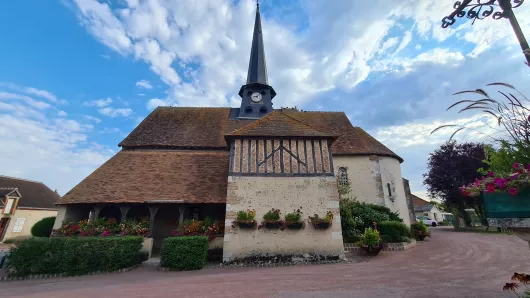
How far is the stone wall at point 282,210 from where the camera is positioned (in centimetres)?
880

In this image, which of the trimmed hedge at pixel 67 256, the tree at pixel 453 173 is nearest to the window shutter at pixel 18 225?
the trimmed hedge at pixel 67 256

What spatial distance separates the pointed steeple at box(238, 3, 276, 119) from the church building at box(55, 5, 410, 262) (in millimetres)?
4621

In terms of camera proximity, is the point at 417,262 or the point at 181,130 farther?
the point at 181,130

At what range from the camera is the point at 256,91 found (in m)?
19.5

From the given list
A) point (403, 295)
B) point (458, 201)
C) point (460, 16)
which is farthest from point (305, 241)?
point (458, 201)

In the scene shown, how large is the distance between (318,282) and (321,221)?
325 centimetres

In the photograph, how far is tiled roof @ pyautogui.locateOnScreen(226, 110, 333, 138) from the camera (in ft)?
32.6

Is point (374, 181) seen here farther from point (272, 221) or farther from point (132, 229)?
point (132, 229)

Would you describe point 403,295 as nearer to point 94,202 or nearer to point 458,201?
point 94,202

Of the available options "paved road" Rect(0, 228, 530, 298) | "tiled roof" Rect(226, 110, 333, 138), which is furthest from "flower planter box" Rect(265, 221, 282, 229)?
"tiled roof" Rect(226, 110, 333, 138)

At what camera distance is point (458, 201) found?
67.5ft

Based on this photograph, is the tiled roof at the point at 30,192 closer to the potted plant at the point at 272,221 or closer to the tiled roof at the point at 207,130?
the tiled roof at the point at 207,130

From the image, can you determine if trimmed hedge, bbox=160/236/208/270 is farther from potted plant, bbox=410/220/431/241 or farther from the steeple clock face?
the steeple clock face

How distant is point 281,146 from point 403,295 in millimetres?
6346
